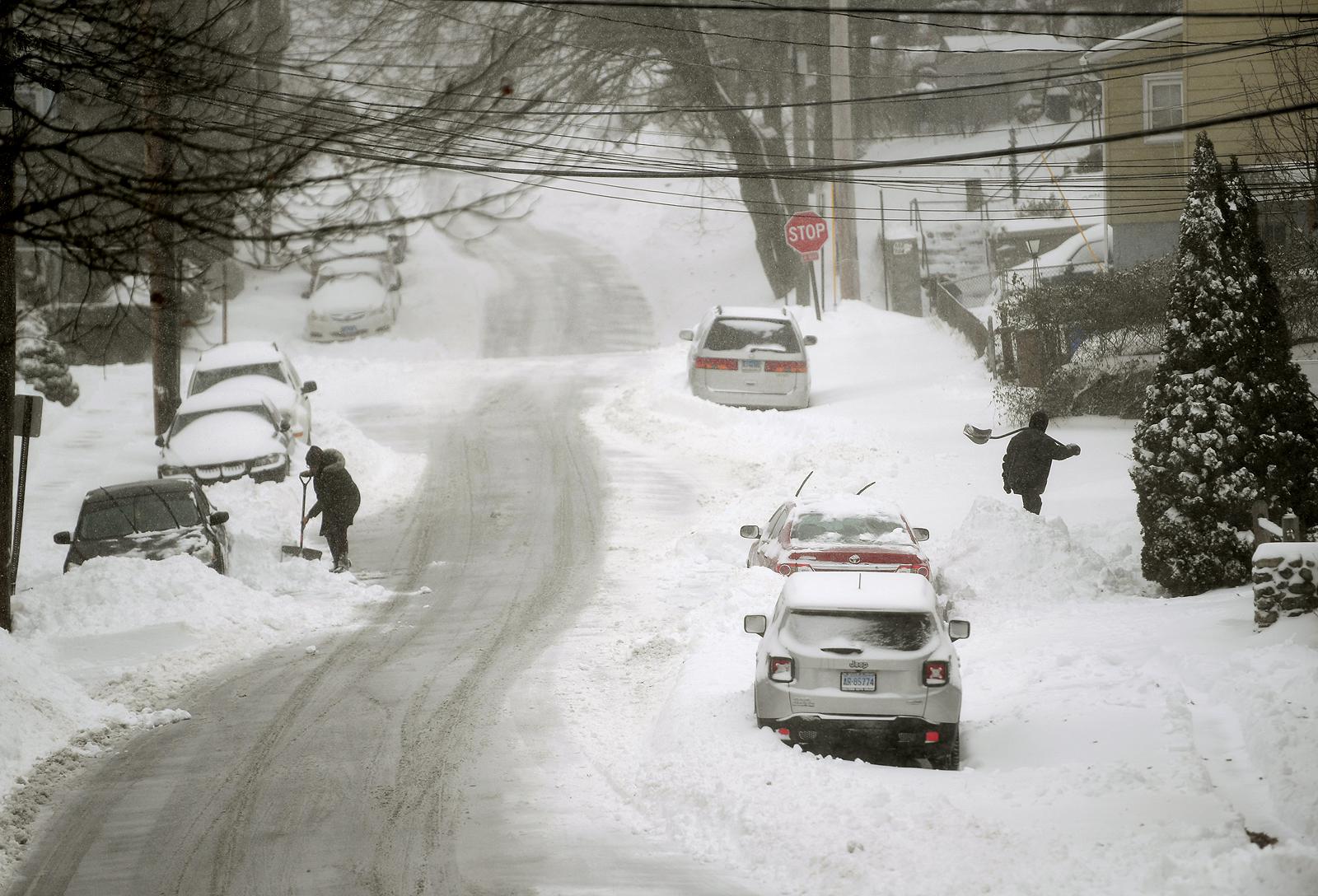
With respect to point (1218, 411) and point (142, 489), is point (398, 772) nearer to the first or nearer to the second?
point (1218, 411)

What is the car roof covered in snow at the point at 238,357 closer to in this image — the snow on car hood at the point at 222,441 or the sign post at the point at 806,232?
the snow on car hood at the point at 222,441

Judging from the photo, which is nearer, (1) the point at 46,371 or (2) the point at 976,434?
(2) the point at 976,434

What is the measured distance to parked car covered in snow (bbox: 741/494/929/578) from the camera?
13547 mm

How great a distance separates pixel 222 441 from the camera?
21.5m

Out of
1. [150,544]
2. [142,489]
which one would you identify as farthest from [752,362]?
[150,544]

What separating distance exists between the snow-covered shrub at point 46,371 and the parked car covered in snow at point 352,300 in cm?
707

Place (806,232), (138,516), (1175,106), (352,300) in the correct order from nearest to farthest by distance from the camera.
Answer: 1. (138,516)
2. (1175,106)
3. (806,232)
4. (352,300)

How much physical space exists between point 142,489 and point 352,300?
62.3 feet

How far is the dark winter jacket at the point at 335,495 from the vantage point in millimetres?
17062

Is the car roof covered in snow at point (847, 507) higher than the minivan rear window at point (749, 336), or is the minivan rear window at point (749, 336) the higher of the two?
the minivan rear window at point (749, 336)

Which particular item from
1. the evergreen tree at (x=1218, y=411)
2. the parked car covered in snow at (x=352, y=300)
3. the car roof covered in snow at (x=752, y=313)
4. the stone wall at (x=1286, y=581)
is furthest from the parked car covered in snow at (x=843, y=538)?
the parked car covered in snow at (x=352, y=300)

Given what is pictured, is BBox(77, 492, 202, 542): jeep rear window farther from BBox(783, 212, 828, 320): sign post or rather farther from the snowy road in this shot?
BBox(783, 212, 828, 320): sign post

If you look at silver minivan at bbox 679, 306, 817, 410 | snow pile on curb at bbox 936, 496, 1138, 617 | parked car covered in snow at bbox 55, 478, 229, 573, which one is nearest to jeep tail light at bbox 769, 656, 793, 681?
snow pile on curb at bbox 936, 496, 1138, 617

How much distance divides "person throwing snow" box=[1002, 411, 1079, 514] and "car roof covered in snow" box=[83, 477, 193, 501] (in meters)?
9.96
